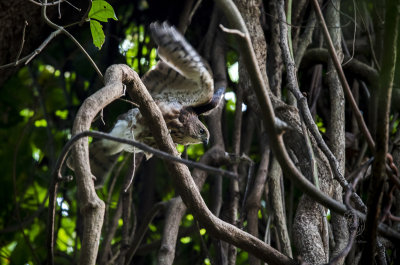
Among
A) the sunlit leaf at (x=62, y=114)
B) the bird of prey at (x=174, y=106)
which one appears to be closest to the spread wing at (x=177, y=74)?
the bird of prey at (x=174, y=106)

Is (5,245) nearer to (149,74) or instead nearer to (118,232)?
(118,232)

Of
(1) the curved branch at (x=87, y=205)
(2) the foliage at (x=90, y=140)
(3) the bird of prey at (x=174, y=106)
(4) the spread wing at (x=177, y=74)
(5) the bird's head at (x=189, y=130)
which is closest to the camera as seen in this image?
(1) the curved branch at (x=87, y=205)

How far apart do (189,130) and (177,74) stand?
401mm

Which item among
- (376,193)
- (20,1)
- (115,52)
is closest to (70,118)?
(115,52)

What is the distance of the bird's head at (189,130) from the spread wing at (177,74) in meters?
0.07

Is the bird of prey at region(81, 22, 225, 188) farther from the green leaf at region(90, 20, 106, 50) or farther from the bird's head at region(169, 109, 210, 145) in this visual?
the green leaf at region(90, 20, 106, 50)

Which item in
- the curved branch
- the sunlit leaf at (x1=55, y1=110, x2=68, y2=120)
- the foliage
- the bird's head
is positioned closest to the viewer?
the curved branch

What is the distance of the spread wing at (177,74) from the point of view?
2.58 m

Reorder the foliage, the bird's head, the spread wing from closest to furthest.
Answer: the spread wing
the bird's head
the foliage

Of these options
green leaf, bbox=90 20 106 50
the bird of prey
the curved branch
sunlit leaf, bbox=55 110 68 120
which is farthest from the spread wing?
sunlit leaf, bbox=55 110 68 120

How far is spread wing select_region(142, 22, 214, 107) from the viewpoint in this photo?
2.58 metres

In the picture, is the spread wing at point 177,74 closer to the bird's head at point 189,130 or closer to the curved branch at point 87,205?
the bird's head at point 189,130

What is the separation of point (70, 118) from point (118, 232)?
97cm

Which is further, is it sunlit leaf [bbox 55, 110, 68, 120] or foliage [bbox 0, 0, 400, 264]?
sunlit leaf [bbox 55, 110, 68, 120]
